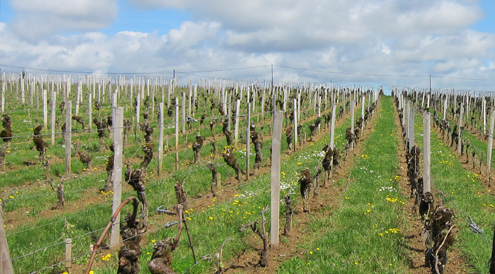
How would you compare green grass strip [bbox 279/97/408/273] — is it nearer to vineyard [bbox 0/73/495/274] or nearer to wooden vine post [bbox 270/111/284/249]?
vineyard [bbox 0/73/495/274]

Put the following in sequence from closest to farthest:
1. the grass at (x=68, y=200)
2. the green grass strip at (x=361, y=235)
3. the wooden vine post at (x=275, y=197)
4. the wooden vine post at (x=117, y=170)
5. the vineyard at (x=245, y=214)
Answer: the vineyard at (x=245, y=214) → the green grass strip at (x=361, y=235) → the grass at (x=68, y=200) → the wooden vine post at (x=117, y=170) → the wooden vine post at (x=275, y=197)

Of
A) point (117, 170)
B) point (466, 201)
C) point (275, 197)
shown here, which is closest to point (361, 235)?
point (275, 197)

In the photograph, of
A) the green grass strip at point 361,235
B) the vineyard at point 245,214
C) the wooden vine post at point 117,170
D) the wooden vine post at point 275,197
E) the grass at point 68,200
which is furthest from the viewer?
the wooden vine post at point 275,197

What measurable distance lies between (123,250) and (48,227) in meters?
3.54

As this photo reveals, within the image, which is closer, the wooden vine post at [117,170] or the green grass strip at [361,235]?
the green grass strip at [361,235]

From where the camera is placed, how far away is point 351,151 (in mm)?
15469

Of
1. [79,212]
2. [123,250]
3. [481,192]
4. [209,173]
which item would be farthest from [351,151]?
[123,250]

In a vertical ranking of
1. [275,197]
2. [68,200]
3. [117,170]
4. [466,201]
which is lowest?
[68,200]

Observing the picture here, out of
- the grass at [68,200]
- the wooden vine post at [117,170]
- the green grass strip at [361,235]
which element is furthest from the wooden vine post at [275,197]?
the wooden vine post at [117,170]

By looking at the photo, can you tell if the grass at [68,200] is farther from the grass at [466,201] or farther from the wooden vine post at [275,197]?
the grass at [466,201]

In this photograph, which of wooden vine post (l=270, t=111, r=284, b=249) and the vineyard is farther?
wooden vine post (l=270, t=111, r=284, b=249)

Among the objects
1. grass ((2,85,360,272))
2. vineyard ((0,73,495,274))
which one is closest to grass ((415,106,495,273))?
vineyard ((0,73,495,274))

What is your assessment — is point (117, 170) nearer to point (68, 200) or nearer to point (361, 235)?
point (68, 200)

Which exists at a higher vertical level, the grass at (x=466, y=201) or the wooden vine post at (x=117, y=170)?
the wooden vine post at (x=117, y=170)
